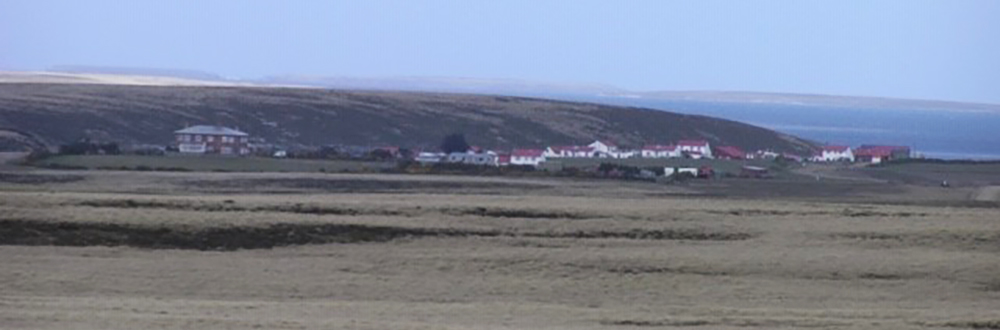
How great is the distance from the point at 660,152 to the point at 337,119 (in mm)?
20824

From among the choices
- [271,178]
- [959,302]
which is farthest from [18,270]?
[271,178]

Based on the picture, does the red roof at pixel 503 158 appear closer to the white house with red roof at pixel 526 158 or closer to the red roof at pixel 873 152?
the white house with red roof at pixel 526 158

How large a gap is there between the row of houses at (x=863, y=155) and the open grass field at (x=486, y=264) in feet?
115

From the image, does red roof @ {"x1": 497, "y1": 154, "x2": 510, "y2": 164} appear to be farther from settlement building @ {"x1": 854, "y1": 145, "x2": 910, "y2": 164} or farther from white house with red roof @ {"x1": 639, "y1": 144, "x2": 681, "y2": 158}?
settlement building @ {"x1": 854, "y1": 145, "x2": 910, "y2": 164}

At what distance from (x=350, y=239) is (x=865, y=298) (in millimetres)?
8676

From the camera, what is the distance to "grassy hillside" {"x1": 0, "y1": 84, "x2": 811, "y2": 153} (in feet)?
268

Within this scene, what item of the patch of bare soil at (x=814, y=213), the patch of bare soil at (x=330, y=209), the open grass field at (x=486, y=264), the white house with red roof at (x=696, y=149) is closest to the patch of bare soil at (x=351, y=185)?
the open grass field at (x=486, y=264)

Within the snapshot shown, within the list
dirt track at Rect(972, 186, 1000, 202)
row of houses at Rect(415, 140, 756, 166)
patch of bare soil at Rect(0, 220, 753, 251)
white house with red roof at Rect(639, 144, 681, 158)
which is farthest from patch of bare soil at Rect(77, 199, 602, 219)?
white house with red roof at Rect(639, 144, 681, 158)

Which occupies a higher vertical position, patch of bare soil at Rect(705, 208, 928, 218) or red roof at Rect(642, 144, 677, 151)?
patch of bare soil at Rect(705, 208, 928, 218)

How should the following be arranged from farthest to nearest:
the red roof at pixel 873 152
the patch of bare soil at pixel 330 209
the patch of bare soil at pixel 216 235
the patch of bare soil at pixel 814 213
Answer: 1. the red roof at pixel 873 152
2. the patch of bare soil at pixel 814 213
3. the patch of bare soil at pixel 330 209
4. the patch of bare soil at pixel 216 235

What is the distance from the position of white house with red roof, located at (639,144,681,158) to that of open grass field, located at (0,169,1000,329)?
35355 mm

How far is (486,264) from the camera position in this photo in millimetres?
25312

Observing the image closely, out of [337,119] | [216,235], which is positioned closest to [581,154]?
[337,119]

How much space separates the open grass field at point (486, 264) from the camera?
1967 cm
